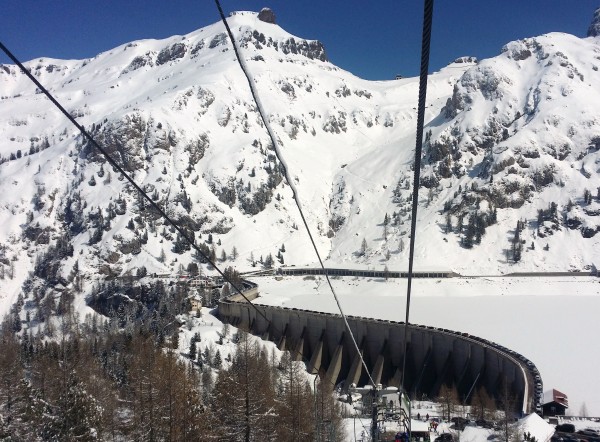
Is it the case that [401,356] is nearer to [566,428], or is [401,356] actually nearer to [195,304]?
[566,428]

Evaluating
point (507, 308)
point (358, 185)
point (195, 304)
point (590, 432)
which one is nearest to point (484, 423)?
Result: point (590, 432)

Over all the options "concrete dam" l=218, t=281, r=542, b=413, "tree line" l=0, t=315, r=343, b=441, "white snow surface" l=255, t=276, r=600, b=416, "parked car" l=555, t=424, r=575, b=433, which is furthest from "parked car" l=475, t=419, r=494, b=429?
"tree line" l=0, t=315, r=343, b=441

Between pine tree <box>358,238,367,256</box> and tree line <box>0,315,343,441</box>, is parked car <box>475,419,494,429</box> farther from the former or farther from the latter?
pine tree <box>358,238,367,256</box>

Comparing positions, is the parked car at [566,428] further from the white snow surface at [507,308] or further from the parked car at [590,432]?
the white snow surface at [507,308]

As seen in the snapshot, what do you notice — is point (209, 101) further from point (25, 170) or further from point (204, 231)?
point (25, 170)

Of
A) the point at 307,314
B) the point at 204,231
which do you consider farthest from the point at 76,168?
the point at 307,314
